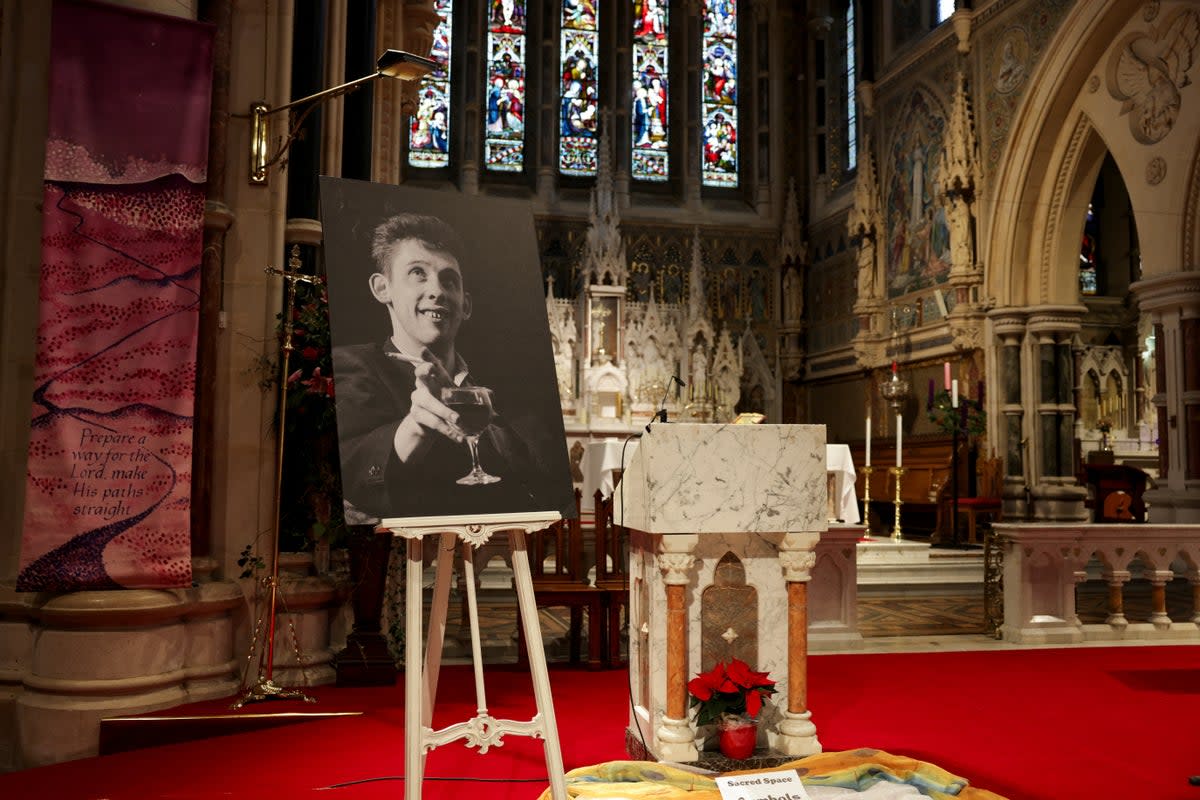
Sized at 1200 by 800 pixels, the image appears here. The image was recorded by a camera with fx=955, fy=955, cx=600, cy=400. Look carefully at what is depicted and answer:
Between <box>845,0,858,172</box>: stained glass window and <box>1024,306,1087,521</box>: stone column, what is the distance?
5376 mm

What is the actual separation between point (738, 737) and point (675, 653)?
339mm

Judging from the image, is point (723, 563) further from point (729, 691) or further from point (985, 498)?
point (985, 498)

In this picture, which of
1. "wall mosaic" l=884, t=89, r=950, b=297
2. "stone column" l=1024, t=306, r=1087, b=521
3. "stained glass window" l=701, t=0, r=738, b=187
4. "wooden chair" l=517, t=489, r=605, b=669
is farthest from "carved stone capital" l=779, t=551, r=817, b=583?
"stained glass window" l=701, t=0, r=738, b=187

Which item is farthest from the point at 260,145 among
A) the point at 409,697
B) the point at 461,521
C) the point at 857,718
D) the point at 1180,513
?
the point at 1180,513

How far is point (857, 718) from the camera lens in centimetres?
391

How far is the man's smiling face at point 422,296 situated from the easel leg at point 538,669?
65 centimetres

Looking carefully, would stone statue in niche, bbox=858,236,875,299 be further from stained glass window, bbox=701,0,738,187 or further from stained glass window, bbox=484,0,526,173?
stained glass window, bbox=484,0,526,173

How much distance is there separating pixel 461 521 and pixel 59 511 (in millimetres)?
1950

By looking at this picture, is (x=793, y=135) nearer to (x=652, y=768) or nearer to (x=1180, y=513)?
(x=1180, y=513)

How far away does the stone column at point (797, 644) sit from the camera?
3.27m

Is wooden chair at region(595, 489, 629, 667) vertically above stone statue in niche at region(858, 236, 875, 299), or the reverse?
stone statue in niche at region(858, 236, 875, 299)

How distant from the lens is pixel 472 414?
9.67ft

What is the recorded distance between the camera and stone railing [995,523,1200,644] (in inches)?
224

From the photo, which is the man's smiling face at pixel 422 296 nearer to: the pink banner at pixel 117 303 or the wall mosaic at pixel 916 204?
the pink banner at pixel 117 303
